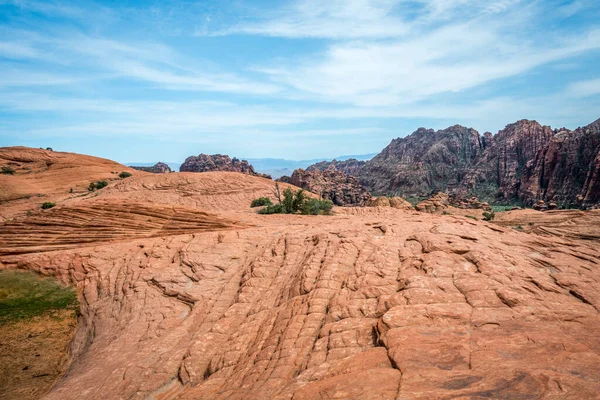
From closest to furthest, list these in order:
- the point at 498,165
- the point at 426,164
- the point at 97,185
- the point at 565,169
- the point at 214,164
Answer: the point at 97,185 < the point at 565,169 < the point at 498,165 < the point at 214,164 < the point at 426,164

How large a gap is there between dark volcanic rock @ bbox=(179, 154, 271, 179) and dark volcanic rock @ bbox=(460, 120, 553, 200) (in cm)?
6933

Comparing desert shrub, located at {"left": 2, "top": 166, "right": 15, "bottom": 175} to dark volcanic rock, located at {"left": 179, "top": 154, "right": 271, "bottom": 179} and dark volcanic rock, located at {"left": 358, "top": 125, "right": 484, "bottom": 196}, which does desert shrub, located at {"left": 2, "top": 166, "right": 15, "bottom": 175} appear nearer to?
dark volcanic rock, located at {"left": 179, "top": 154, "right": 271, "bottom": 179}

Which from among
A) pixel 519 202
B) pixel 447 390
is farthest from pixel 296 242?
pixel 519 202

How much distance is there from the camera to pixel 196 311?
1220 centimetres

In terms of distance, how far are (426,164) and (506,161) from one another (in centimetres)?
2526

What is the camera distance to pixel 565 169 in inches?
2948

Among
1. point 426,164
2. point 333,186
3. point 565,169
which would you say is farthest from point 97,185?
point 426,164

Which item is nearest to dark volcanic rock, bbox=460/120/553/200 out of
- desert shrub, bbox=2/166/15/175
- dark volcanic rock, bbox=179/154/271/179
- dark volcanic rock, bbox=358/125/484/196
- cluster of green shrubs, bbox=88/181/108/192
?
dark volcanic rock, bbox=358/125/484/196

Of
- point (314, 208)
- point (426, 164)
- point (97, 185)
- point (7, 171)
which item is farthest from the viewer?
point (426, 164)

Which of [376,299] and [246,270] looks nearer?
[376,299]

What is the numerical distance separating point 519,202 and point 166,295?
9214cm

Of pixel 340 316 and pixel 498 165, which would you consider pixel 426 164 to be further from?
pixel 340 316

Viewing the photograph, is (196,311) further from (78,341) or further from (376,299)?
(376,299)

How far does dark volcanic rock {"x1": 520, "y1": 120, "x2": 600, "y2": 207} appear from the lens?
68800mm
